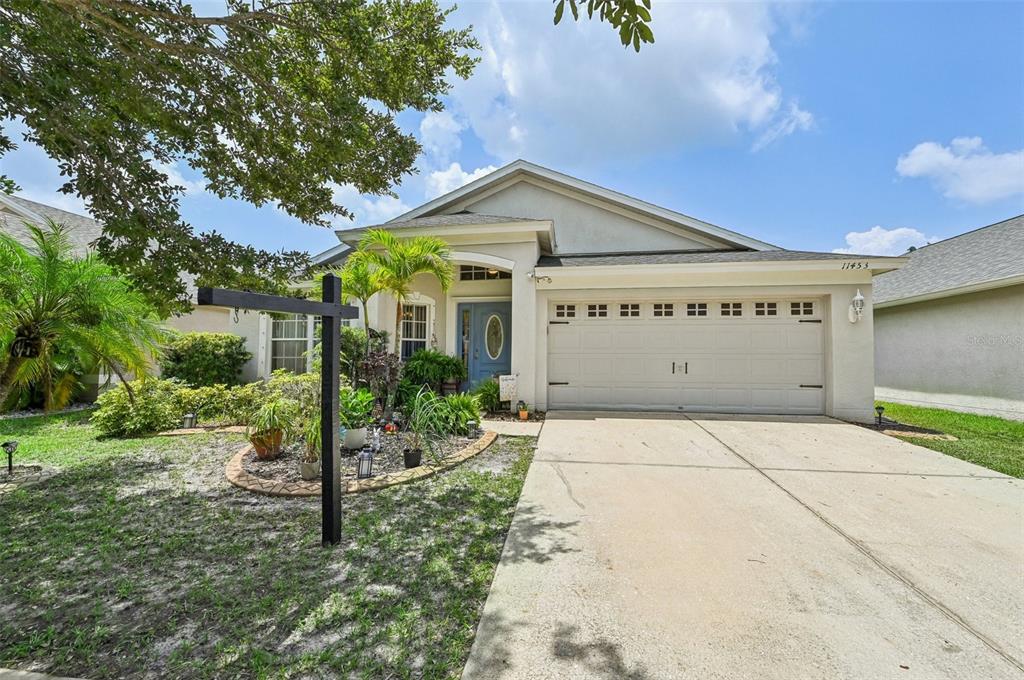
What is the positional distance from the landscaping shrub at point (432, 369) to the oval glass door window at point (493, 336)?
0.97 m

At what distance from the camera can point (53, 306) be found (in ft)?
13.7

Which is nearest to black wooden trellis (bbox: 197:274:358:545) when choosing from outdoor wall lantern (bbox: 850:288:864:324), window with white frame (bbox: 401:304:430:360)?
window with white frame (bbox: 401:304:430:360)

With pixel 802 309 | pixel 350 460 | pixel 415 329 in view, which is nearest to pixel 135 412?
Result: pixel 350 460

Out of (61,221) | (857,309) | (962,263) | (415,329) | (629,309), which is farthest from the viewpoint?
(61,221)

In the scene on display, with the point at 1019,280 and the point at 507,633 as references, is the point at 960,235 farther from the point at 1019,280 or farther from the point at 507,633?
the point at 507,633

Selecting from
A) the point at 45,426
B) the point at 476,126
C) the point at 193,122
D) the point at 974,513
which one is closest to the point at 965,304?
the point at 974,513

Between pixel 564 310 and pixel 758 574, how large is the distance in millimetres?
6935

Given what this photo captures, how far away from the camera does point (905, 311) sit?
36.3ft

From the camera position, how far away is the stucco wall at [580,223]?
11.0 m

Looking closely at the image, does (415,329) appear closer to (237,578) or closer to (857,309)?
(237,578)

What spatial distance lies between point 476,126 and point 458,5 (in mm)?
4613

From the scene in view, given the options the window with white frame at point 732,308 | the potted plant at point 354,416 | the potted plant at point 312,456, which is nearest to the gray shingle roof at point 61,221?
the potted plant at point 354,416

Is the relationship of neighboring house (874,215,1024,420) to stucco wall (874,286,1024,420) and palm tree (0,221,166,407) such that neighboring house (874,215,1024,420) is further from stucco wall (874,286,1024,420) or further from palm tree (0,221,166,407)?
palm tree (0,221,166,407)

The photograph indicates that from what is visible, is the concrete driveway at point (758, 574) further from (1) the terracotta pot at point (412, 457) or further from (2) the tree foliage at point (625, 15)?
(2) the tree foliage at point (625, 15)
